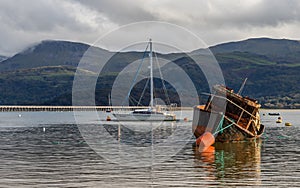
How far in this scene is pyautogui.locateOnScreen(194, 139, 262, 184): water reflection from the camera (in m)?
43.3

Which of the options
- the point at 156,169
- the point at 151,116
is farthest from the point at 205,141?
the point at 151,116

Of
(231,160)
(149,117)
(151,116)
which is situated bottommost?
(231,160)

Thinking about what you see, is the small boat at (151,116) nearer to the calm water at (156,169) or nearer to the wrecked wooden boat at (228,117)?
the wrecked wooden boat at (228,117)

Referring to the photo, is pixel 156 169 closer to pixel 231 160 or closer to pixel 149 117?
pixel 231 160

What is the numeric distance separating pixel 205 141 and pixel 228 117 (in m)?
6.87

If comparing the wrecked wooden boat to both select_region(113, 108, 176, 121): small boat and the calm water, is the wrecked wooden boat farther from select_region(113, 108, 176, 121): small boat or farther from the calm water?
select_region(113, 108, 176, 121): small boat

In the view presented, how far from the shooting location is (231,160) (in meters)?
53.4

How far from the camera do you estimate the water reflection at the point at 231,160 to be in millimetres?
43312

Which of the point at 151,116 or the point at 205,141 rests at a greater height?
the point at 151,116

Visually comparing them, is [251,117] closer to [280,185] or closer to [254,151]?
[254,151]

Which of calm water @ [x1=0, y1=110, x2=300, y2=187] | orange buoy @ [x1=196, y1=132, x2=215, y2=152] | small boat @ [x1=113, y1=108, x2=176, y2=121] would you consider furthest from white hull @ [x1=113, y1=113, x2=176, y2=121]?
calm water @ [x1=0, y1=110, x2=300, y2=187]

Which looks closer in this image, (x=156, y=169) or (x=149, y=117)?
(x=156, y=169)

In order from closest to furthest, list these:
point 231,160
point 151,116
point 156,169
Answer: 1. point 156,169
2. point 231,160
3. point 151,116

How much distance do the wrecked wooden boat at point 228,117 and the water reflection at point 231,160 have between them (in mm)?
1506
